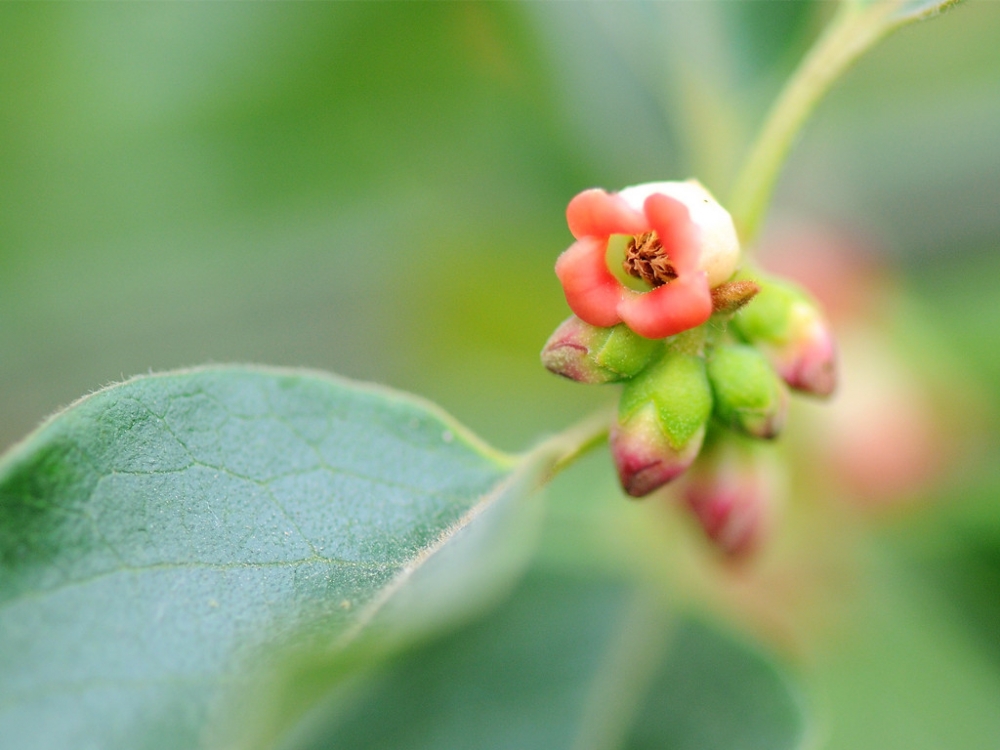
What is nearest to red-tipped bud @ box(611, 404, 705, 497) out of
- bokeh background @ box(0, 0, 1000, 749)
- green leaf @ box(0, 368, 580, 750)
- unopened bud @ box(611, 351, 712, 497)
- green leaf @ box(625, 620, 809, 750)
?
unopened bud @ box(611, 351, 712, 497)

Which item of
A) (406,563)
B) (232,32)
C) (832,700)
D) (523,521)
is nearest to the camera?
(406,563)

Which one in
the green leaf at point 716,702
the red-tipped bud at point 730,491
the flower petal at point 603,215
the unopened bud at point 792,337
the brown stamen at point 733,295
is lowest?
the green leaf at point 716,702

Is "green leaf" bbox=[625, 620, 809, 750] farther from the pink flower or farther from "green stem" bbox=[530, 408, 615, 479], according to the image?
the pink flower

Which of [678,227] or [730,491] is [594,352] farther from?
[730,491]

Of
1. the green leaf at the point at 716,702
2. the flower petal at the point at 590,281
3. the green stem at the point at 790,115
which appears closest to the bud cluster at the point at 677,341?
the flower petal at the point at 590,281

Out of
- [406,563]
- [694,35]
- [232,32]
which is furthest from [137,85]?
[406,563]

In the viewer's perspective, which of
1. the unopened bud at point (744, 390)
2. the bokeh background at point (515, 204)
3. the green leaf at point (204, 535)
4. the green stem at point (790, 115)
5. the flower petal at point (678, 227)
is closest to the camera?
the green leaf at point (204, 535)

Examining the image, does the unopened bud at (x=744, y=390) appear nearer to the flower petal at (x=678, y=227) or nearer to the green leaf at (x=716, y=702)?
the flower petal at (x=678, y=227)

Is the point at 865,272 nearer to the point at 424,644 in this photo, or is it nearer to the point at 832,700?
the point at 832,700
